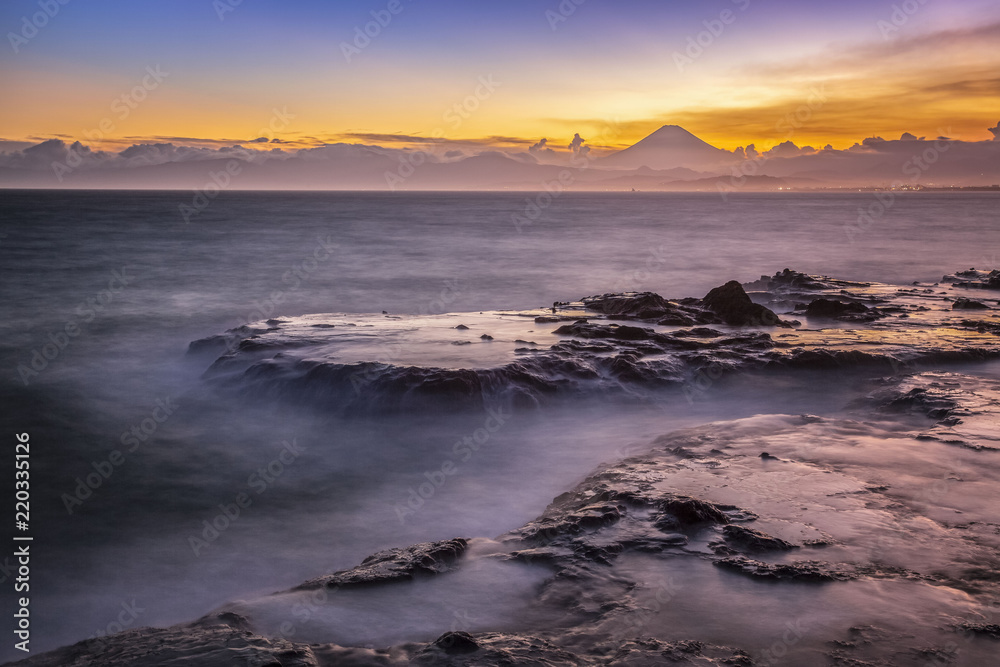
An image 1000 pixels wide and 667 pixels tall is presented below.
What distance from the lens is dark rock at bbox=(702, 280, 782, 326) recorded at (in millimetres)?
16453

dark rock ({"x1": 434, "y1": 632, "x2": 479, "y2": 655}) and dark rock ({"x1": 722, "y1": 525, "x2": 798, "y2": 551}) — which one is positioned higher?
dark rock ({"x1": 434, "y1": 632, "x2": 479, "y2": 655})

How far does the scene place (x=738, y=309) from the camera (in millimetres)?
16766

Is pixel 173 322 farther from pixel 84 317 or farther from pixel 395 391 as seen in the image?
A: pixel 395 391

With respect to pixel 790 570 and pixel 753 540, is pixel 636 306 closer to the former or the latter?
pixel 753 540

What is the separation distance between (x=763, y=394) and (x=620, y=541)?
665 centimetres

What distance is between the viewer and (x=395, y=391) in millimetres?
11398

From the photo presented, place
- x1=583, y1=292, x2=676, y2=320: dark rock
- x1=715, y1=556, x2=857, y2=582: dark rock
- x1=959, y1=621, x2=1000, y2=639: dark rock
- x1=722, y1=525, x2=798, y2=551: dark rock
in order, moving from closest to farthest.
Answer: x1=959, y1=621, x2=1000, y2=639: dark rock < x1=715, y1=556, x2=857, y2=582: dark rock < x1=722, y1=525, x2=798, y2=551: dark rock < x1=583, y1=292, x2=676, y2=320: dark rock

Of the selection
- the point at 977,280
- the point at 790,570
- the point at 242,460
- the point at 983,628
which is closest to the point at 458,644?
the point at 790,570

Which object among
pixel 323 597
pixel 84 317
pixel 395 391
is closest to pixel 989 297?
pixel 395 391

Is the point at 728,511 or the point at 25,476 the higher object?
the point at 728,511

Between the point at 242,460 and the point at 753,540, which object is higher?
the point at 753,540

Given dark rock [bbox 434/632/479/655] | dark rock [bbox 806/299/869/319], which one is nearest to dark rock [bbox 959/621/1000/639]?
dark rock [bbox 434/632/479/655]

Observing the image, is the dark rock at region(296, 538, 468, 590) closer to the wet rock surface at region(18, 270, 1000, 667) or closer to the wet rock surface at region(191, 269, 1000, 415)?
the wet rock surface at region(18, 270, 1000, 667)

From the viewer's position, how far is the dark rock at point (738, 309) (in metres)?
16.5
